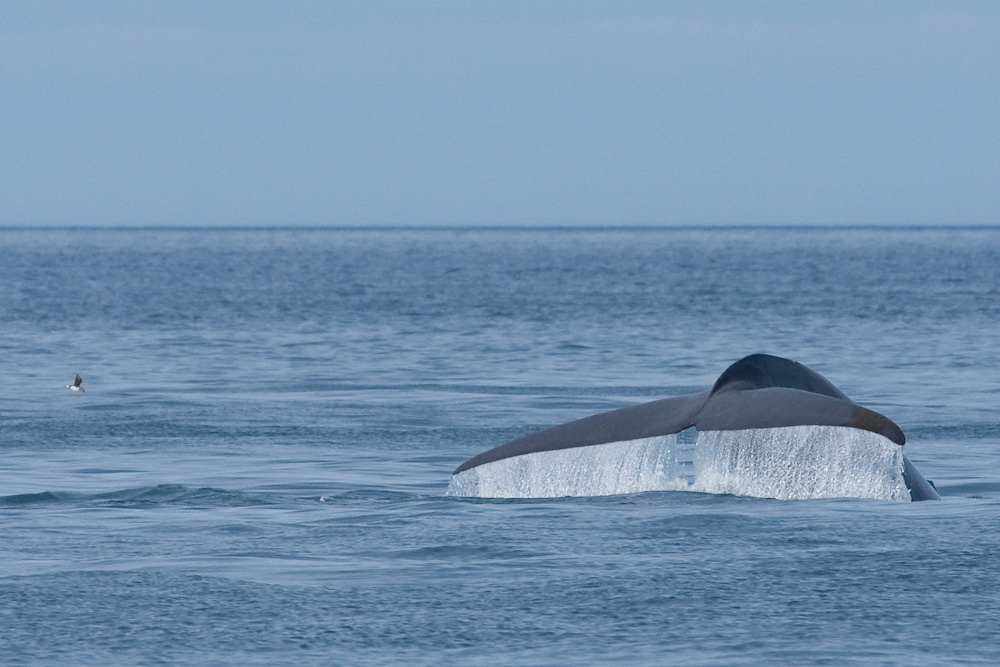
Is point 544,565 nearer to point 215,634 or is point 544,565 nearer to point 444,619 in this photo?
point 444,619

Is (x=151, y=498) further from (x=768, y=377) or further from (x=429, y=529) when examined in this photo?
(x=768, y=377)

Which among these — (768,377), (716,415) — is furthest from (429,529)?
(768,377)

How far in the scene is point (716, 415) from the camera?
8.88 metres

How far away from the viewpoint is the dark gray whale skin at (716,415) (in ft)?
27.8

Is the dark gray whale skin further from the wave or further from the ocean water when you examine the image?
the wave

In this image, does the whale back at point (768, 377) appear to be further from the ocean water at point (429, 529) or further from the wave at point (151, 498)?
the wave at point (151, 498)

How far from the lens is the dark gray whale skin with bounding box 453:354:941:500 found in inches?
334

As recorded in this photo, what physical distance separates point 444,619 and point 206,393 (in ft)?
42.8

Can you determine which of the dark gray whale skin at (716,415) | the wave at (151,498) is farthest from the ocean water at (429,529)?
the dark gray whale skin at (716,415)

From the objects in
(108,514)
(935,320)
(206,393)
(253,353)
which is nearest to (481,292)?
(935,320)

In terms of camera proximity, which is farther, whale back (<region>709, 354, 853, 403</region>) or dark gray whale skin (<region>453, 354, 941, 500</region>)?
whale back (<region>709, 354, 853, 403</region>)

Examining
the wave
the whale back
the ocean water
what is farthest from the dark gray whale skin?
the wave

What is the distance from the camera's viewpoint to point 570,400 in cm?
1911

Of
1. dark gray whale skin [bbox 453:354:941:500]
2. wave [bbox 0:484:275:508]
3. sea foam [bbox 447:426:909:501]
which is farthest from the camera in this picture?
wave [bbox 0:484:275:508]
